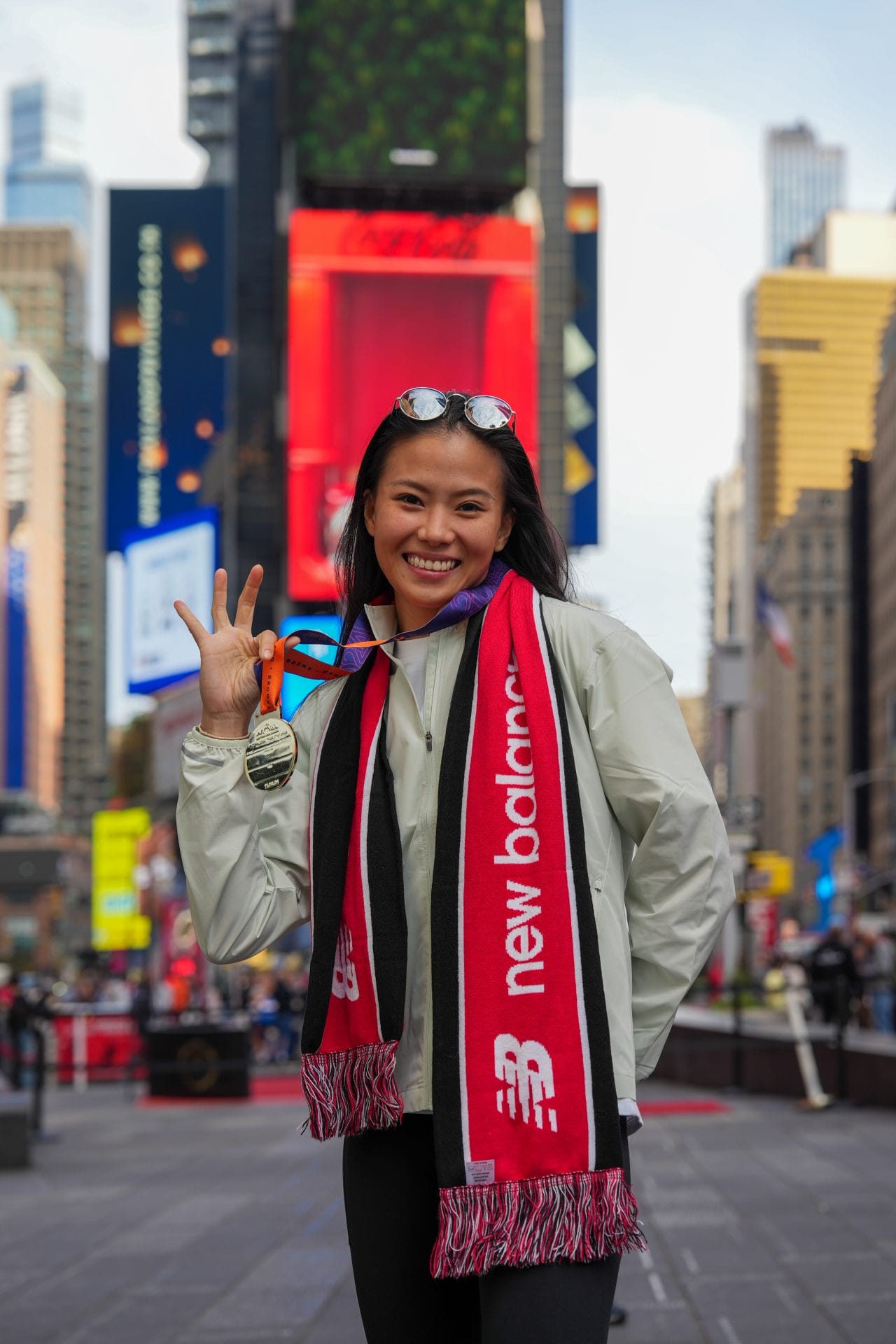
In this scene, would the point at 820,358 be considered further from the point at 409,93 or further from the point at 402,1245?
the point at 402,1245

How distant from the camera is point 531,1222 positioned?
8.54 ft

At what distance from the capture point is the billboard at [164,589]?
25.0 meters

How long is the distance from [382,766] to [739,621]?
18657 centimetres

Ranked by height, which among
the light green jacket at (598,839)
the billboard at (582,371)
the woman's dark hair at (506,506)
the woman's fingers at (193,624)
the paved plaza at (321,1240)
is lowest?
the paved plaza at (321,1240)

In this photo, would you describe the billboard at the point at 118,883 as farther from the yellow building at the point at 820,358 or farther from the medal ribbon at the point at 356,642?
the yellow building at the point at 820,358

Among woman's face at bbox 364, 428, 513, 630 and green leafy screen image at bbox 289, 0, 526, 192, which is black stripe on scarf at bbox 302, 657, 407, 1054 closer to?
woman's face at bbox 364, 428, 513, 630

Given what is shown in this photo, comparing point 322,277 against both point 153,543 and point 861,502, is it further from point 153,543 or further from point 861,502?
point 861,502

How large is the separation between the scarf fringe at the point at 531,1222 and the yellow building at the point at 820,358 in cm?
18827

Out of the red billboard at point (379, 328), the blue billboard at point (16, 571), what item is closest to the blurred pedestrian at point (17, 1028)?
the red billboard at point (379, 328)

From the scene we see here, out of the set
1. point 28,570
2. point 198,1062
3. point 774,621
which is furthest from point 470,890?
point 28,570

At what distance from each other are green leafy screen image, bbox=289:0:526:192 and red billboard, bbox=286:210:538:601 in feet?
4.10

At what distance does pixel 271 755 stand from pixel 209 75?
6021 centimetres

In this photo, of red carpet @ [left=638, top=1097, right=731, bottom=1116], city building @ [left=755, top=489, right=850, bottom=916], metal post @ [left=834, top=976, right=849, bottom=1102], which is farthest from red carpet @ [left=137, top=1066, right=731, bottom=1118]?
city building @ [left=755, top=489, right=850, bottom=916]

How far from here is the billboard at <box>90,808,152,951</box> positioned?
51.5 metres
